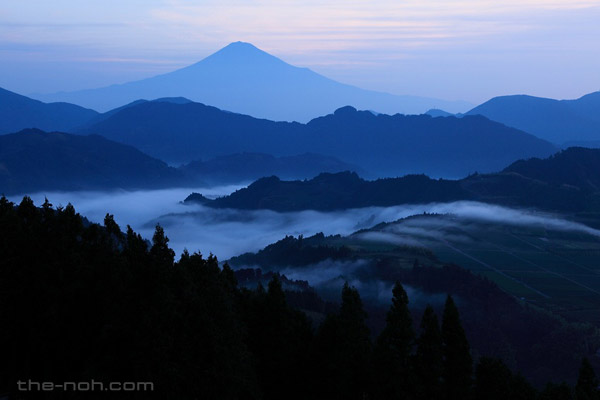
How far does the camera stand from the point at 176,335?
39.3 meters

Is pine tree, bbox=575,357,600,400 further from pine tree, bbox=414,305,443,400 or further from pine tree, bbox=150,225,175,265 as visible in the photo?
pine tree, bbox=150,225,175,265

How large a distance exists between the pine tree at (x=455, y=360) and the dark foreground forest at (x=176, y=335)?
7 centimetres

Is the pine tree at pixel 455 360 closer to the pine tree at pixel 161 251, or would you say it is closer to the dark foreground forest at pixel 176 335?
the dark foreground forest at pixel 176 335

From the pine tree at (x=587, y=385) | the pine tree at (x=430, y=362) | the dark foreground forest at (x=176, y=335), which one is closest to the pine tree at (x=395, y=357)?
the dark foreground forest at (x=176, y=335)

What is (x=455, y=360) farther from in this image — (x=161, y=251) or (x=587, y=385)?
(x=161, y=251)

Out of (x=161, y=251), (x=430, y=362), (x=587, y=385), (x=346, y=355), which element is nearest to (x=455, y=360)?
(x=430, y=362)

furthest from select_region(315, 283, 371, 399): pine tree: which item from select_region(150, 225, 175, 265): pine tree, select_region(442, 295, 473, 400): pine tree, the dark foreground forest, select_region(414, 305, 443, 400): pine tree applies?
select_region(150, 225, 175, 265): pine tree

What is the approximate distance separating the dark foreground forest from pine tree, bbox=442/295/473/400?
2.9 inches

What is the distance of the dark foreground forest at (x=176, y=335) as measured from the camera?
1558 inches

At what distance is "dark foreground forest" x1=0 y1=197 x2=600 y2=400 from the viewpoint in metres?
39.6

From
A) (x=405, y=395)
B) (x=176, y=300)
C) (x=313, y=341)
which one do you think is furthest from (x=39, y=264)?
(x=405, y=395)

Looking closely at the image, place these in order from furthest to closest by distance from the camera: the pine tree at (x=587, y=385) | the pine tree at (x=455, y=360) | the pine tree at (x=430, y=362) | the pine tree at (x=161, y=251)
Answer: the pine tree at (x=587, y=385) → the pine tree at (x=455, y=360) → the pine tree at (x=430, y=362) → the pine tree at (x=161, y=251)

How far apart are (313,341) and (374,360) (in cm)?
689

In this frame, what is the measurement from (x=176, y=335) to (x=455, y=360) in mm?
22050
